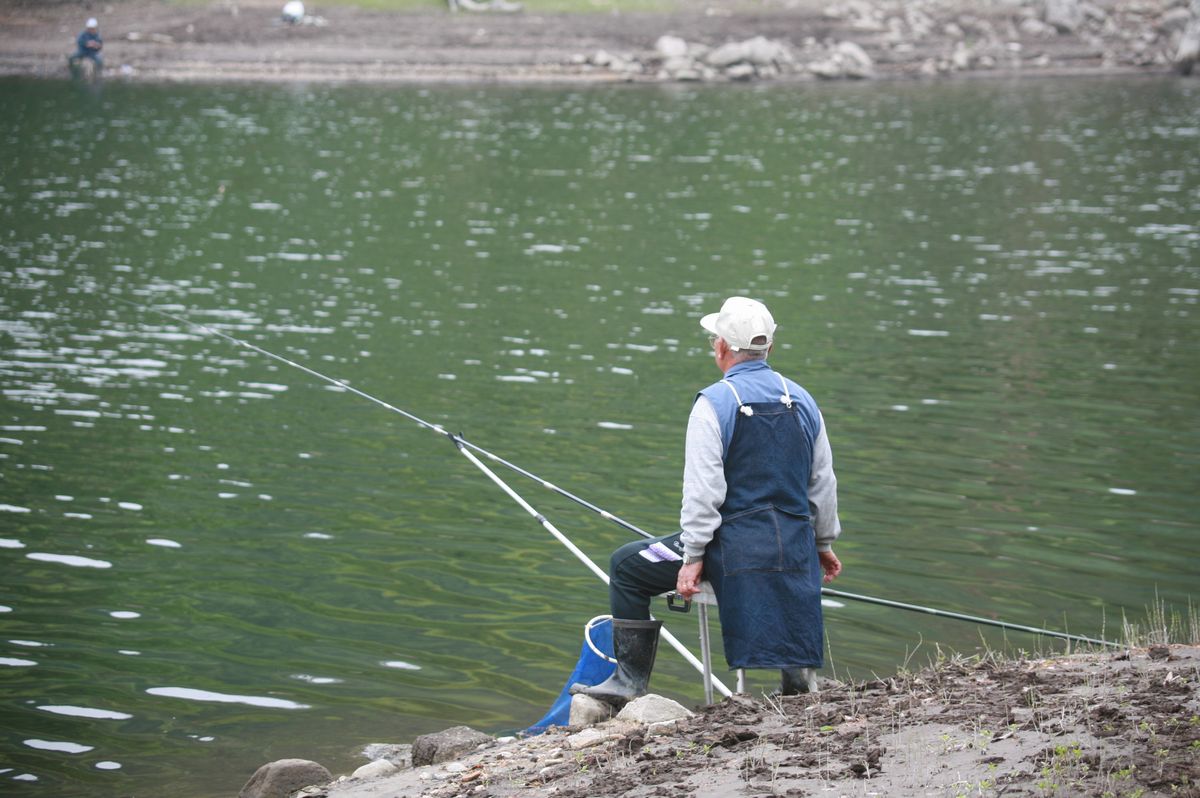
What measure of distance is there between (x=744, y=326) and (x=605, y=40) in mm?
Result: 59977

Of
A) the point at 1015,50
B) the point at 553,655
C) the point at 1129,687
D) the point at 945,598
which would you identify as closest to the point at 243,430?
the point at 553,655

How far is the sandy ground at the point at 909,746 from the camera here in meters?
5.03

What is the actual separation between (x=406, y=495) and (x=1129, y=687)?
298 inches

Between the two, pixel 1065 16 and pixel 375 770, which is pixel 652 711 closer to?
pixel 375 770

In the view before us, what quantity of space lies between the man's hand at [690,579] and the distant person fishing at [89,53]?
54.3 m

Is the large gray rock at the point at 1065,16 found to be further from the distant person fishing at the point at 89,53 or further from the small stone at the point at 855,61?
the distant person fishing at the point at 89,53

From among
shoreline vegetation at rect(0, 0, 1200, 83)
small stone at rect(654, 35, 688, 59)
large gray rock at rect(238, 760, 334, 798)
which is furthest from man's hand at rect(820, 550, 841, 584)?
small stone at rect(654, 35, 688, 59)

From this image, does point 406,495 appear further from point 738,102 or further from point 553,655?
point 738,102

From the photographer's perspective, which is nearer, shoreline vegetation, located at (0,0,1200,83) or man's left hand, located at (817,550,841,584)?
man's left hand, located at (817,550,841,584)

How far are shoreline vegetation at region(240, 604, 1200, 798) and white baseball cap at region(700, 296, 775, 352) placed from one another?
5.50 ft

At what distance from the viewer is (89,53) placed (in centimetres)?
5481

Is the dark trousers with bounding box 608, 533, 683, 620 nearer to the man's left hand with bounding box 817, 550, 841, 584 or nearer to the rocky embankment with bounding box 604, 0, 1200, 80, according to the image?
the man's left hand with bounding box 817, 550, 841, 584

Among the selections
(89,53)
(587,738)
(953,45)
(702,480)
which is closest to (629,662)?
(587,738)

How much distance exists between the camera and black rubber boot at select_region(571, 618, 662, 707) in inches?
275
